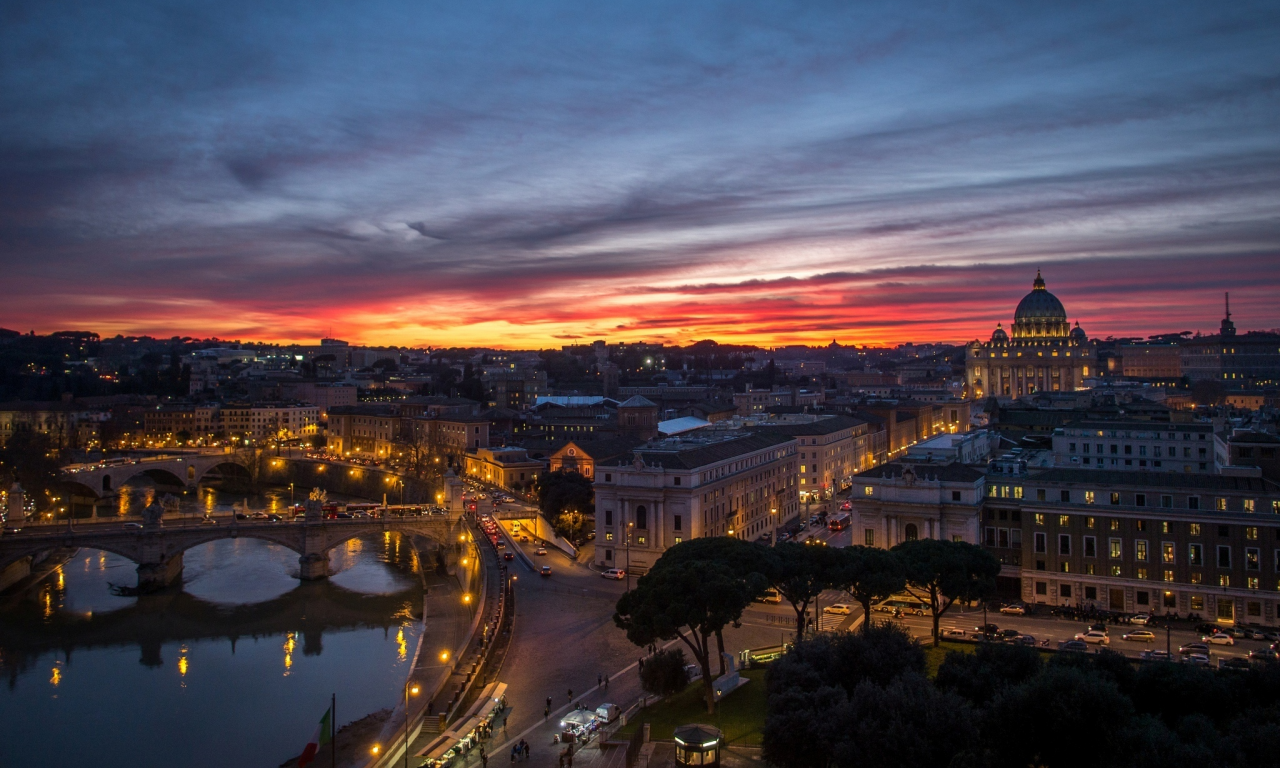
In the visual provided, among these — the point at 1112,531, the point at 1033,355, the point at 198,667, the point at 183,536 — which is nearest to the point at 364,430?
the point at 183,536

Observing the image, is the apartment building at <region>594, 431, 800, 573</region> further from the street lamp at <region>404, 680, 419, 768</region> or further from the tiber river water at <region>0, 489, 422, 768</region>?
the street lamp at <region>404, 680, 419, 768</region>

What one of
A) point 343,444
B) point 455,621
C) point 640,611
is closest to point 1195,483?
point 640,611

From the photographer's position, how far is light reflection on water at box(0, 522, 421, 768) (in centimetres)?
2488

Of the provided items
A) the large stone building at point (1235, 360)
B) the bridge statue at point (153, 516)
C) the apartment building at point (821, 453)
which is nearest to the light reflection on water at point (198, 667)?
the bridge statue at point (153, 516)

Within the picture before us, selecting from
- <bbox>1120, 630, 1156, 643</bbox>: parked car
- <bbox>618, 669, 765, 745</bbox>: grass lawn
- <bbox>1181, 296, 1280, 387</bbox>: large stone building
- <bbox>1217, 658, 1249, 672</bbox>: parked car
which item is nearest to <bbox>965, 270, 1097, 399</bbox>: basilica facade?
<bbox>1181, 296, 1280, 387</bbox>: large stone building

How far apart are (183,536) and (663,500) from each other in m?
22.0

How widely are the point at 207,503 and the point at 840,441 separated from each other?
147 ft

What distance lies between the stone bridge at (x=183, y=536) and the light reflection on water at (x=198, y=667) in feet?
4.33

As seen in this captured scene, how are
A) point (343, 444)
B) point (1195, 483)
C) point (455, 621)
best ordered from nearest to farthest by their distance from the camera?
point (1195, 483) < point (455, 621) < point (343, 444)

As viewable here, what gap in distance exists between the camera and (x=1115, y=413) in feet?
189

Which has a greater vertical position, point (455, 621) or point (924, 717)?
point (924, 717)

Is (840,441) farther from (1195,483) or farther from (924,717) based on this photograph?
(924,717)

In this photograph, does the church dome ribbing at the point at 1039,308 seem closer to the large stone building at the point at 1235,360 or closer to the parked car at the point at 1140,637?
the large stone building at the point at 1235,360

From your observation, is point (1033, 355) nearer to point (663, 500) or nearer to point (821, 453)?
point (821, 453)
